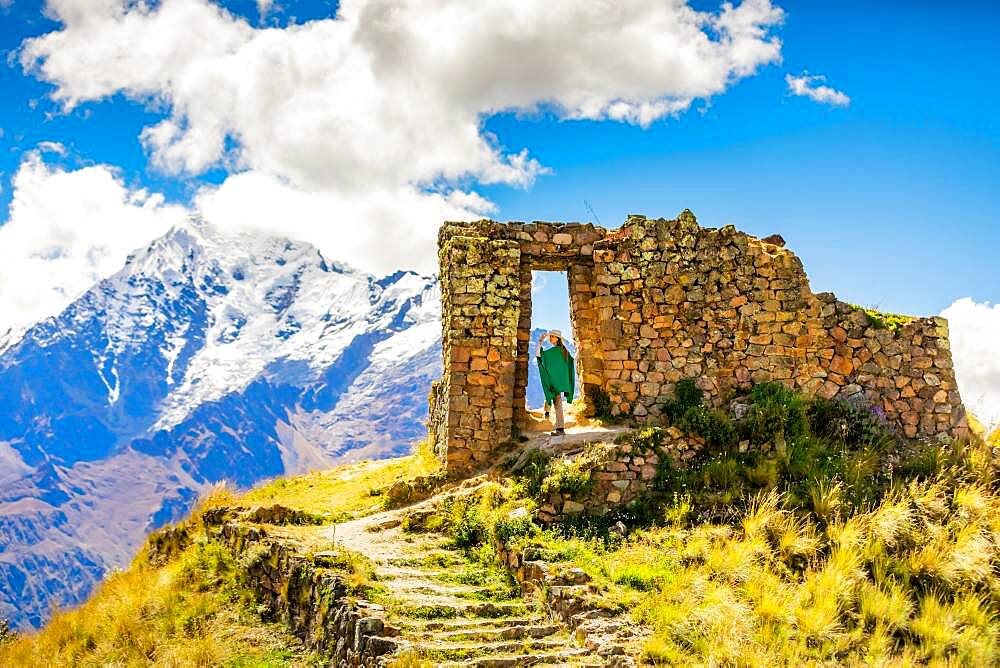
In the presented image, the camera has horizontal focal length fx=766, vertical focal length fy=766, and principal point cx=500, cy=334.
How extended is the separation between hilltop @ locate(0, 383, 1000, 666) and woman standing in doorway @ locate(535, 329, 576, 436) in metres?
0.72

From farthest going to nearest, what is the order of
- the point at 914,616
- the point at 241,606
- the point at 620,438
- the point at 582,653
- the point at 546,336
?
the point at 546,336 < the point at 620,438 < the point at 241,606 < the point at 914,616 < the point at 582,653

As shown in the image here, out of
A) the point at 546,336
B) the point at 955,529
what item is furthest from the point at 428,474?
the point at 955,529

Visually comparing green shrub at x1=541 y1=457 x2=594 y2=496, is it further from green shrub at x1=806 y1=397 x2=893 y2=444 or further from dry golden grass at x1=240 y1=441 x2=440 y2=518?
green shrub at x1=806 y1=397 x2=893 y2=444

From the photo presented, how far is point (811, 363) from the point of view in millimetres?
15211

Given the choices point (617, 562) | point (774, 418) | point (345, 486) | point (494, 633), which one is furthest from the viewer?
point (345, 486)

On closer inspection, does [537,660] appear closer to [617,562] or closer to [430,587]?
[430,587]

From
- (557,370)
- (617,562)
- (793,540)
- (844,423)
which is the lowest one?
(617,562)

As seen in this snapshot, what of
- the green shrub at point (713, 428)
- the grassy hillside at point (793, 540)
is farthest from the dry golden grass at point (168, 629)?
the green shrub at point (713, 428)

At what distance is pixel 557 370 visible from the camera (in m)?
14.6

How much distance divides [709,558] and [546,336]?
5565 millimetres

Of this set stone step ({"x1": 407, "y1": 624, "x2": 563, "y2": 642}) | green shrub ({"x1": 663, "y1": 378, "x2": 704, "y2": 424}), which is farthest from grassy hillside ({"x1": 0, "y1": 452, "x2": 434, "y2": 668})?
green shrub ({"x1": 663, "y1": 378, "x2": 704, "y2": 424})

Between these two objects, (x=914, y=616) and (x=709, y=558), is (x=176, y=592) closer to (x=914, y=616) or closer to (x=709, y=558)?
(x=709, y=558)

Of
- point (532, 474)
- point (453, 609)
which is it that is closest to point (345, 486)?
point (532, 474)

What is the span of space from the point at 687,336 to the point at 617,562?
583 cm
